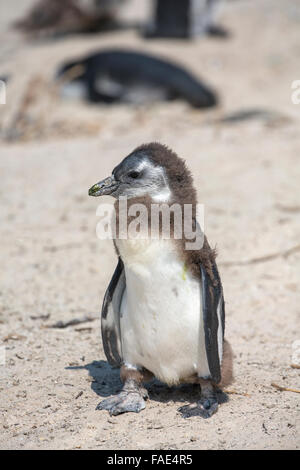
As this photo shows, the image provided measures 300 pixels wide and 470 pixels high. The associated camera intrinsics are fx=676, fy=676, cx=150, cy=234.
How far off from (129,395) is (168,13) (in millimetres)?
12473

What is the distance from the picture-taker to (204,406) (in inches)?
131

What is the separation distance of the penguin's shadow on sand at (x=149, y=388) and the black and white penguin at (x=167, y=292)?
178 millimetres

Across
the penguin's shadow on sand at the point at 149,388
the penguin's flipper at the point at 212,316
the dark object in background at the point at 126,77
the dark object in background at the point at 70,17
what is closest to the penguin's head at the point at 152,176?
the penguin's flipper at the point at 212,316

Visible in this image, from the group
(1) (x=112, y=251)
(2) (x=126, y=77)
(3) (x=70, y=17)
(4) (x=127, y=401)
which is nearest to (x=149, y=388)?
(4) (x=127, y=401)

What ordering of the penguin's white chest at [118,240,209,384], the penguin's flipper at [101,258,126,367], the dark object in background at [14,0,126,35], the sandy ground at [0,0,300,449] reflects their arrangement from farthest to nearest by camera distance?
the dark object in background at [14,0,126,35] → the penguin's flipper at [101,258,126,367] → the sandy ground at [0,0,300,449] → the penguin's white chest at [118,240,209,384]

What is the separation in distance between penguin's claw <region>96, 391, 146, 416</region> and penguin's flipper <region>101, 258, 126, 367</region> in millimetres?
255

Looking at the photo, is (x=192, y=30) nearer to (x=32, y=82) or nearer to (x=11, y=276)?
(x=32, y=82)

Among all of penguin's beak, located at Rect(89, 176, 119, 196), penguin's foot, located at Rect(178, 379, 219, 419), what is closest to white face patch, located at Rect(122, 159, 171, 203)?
penguin's beak, located at Rect(89, 176, 119, 196)

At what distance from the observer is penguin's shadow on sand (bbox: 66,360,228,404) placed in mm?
3571

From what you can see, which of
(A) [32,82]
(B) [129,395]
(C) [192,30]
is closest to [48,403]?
(B) [129,395]

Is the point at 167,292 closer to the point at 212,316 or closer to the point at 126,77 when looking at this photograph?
the point at 212,316

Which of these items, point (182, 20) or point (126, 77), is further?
point (182, 20)

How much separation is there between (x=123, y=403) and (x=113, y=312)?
1.53 feet

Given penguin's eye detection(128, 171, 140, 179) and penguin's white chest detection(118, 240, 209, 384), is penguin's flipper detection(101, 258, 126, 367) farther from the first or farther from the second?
penguin's eye detection(128, 171, 140, 179)
